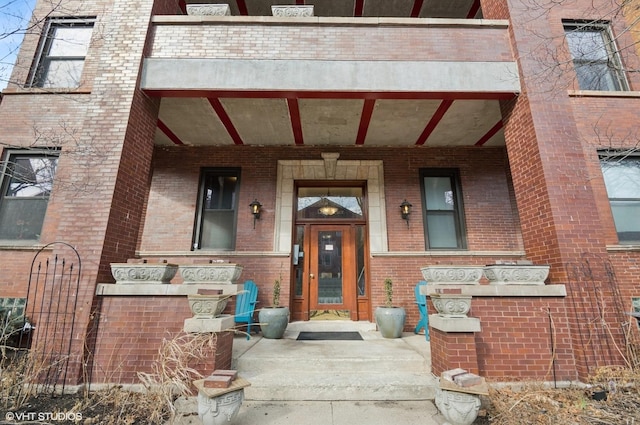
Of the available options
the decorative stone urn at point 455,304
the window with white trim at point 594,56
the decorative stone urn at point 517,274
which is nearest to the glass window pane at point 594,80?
the window with white trim at point 594,56

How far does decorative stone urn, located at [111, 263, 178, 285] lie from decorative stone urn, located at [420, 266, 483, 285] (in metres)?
3.37

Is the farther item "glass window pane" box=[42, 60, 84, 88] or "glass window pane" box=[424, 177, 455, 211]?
"glass window pane" box=[424, 177, 455, 211]

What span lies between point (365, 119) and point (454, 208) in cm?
305

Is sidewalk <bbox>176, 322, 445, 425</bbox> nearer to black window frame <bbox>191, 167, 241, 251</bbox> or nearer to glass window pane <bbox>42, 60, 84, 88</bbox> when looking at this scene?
black window frame <bbox>191, 167, 241, 251</bbox>

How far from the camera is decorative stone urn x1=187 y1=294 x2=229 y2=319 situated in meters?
3.21

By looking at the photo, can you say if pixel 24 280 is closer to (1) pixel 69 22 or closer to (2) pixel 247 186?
(2) pixel 247 186

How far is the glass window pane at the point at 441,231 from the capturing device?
6402mm

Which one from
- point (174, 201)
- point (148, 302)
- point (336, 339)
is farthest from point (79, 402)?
point (174, 201)

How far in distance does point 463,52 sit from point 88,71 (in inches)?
281

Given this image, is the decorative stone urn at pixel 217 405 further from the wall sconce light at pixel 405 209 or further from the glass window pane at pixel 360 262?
the wall sconce light at pixel 405 209

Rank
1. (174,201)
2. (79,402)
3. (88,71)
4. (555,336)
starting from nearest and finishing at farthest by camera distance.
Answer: (79,402) < (555,336) < (88,71) < (174,201)

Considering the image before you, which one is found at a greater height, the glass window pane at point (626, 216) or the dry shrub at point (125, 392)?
the glass window pane at point (626, 216)

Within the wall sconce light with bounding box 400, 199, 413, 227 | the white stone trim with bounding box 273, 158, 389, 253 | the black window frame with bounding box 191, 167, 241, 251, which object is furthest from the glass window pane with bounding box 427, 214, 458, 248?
the black window frame with bounding box 191, 167, 241, 251

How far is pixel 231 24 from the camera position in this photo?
15.6 ft
